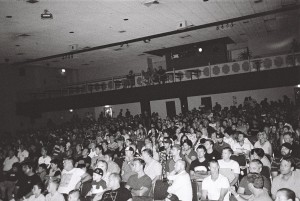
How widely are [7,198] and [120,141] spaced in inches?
131

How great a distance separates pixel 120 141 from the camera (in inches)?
348

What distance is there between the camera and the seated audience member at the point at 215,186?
4.58 metres

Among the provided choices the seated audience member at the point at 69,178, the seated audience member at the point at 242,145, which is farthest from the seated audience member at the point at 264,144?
the seated audience member at the point at 69,178

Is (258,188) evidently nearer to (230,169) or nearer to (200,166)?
(230,169)

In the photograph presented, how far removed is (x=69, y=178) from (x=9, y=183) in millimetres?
→ 2108

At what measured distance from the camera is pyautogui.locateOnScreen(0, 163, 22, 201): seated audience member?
22.9 feet

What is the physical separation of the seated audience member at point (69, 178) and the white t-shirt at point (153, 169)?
1.41 meters

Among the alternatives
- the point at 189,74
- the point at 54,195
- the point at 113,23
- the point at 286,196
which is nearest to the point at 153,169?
the point at 54,195

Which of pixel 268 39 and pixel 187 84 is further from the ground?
pixel 268 39

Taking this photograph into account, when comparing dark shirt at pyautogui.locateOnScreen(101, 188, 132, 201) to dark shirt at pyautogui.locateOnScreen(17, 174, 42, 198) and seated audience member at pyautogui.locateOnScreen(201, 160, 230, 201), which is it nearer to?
seated audience member at pyautogui.locateOnScreen(201, 160, 230, 201)

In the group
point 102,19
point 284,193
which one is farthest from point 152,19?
point 284,193

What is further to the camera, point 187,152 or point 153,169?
point 187,152

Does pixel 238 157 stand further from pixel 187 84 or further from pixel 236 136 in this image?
pixel 187 84

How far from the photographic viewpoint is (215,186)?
183 inches
